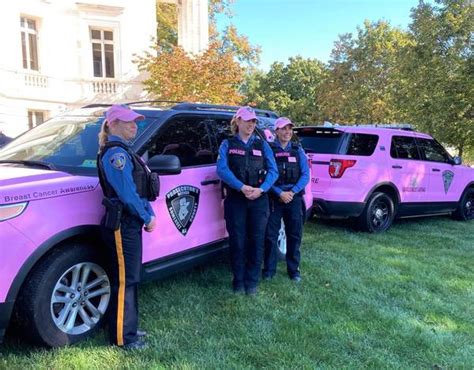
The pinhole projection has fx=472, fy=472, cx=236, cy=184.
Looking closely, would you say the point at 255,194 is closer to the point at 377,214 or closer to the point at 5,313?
the point at 5,313

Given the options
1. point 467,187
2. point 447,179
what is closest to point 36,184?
point 447,179

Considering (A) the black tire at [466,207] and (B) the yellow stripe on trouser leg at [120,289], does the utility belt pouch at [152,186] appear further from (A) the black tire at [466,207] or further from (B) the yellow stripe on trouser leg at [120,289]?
(A) the black tire at [466,207]

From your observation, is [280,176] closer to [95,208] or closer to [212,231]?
[212,231]

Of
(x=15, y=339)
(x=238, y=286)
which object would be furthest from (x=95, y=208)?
(x=238, y=286)

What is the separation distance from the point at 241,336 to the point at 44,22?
59.0ft

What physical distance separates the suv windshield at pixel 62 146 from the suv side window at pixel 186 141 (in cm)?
20

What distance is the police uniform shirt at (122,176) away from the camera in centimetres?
306

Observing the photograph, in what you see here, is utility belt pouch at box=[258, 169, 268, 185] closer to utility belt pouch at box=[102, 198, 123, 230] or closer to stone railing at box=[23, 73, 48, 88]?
utility belt pouch at box=[102, 198, 123, 230]

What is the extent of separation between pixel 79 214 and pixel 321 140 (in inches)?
197

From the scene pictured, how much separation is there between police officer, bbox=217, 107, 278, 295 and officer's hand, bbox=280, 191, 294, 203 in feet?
0.86

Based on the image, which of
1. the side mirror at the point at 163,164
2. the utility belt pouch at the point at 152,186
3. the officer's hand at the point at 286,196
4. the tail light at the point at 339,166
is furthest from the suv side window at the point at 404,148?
the utility belt pouch at the point at 152,186

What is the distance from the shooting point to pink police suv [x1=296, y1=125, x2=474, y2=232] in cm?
722

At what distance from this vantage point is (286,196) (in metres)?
4.65

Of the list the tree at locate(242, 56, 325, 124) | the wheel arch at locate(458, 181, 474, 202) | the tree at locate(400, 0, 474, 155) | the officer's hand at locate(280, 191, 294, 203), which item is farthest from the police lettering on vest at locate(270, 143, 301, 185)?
the tree at locate(242, 56, 325, 124)
